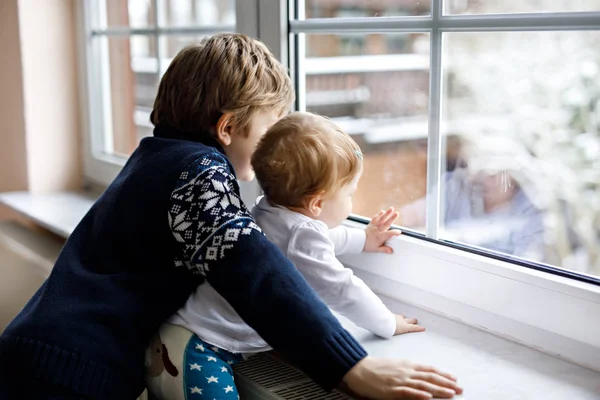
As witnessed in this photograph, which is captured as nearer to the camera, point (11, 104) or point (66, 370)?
point (66, 370)

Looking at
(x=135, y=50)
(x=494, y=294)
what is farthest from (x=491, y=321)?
(x=135, y=50)

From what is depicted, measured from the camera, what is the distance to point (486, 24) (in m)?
1.09

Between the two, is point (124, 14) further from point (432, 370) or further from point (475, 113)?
point (432, 370)

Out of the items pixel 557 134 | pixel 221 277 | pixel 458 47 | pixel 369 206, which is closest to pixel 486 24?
pixel 458 47

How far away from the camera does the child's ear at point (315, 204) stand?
→ 1.12 m

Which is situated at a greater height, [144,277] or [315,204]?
[315,204]

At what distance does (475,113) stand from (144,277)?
554 mm

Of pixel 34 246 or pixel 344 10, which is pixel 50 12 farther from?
pixel 344 10

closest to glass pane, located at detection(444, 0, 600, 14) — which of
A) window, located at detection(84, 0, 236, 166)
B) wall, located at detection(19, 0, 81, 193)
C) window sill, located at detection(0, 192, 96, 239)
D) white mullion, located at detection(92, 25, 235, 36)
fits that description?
white mullion, located at detection(92, 25, 235, 36)

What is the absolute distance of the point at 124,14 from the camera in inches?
78.9

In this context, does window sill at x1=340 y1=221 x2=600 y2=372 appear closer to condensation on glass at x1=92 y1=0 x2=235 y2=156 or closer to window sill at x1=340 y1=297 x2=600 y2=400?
window sill at x1=340 y1=297 x2=600 y2=400

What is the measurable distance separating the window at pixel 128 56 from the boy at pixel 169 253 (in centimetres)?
56

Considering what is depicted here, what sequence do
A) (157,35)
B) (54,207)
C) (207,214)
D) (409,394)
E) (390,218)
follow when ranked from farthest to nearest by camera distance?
1. (54,207)
2. (157,35)
3. (390,218)
4. (207,214)
5. (409,394)

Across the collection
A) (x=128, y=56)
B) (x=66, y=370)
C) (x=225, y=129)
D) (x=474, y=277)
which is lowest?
(x=66, y=370)
